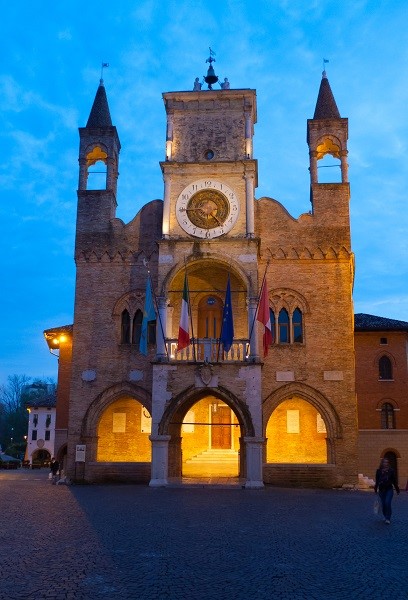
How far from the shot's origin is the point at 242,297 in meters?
25.9

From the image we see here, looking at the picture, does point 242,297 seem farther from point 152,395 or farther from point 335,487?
point 335,487


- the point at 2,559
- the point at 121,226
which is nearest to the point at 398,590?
the point at 2,559

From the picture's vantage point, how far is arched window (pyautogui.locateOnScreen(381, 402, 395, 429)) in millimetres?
31094

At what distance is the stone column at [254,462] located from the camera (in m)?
22.2

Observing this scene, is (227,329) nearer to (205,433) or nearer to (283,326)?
(283,326)

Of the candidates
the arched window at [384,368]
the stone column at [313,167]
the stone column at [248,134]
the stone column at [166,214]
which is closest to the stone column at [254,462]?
the stone column at [166,214]

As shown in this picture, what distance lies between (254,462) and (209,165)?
12.1 m

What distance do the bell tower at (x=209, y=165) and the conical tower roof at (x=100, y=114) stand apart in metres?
3.22

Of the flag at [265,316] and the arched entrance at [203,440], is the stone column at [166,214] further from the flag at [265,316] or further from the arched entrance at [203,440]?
the arched entrance at [203,440]

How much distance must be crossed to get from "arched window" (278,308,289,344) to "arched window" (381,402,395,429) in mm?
9259

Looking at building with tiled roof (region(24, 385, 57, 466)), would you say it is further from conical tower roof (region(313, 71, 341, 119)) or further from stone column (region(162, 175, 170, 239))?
conical tower roof (region(313, 71, 341, 119))

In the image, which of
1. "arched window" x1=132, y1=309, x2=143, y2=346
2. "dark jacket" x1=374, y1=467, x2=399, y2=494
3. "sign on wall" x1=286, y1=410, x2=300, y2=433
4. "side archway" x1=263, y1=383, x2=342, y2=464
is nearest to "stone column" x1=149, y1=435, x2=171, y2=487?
"side archway" x1=263, y1=383, x2=342, y2=464

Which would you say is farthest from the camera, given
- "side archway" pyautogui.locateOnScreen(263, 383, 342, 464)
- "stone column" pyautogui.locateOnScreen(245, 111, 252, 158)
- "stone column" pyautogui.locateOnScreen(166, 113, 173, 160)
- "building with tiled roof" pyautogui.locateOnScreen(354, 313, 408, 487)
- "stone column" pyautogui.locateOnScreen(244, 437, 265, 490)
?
"building with tiled roof" pyautogui.locateOnScreen(354, 313, 408, 487)

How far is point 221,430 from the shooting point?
93.6 feet
